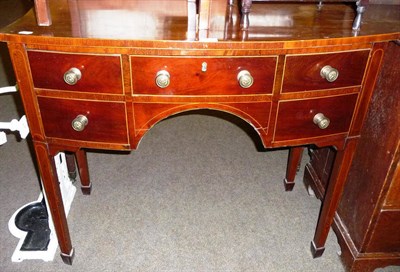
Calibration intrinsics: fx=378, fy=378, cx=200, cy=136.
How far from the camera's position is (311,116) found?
3.74 ft

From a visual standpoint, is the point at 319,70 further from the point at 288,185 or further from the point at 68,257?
the point at 68,257

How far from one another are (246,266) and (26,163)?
4.21 feet

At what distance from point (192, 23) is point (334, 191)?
77 cm

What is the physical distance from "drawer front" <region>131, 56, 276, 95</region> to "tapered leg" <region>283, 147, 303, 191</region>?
31.4 inches

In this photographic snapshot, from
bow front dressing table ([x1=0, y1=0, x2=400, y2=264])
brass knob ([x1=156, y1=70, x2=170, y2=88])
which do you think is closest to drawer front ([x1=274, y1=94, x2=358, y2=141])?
bow front dressing table ([x1=0, y1=0, x2=400, y2=264])

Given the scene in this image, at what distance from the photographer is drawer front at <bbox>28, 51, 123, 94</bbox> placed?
3.22ft

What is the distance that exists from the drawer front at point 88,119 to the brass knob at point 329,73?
57 centimetres

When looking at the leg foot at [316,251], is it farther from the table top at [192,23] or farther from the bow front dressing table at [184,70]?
the table top at [192,23]

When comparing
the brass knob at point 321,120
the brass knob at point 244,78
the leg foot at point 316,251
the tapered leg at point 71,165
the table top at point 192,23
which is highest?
the table top at point 192,23

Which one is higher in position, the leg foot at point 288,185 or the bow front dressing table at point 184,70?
the bow front dressing table at point 184,70

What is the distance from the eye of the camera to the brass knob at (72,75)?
38.7 inches

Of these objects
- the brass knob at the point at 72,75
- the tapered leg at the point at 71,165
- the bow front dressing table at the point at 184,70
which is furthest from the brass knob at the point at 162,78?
the tapered leg at the point at 71,165

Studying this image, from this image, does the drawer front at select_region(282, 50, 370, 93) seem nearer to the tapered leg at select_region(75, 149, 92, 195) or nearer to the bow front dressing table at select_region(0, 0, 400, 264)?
the bow front dressing table at select_region(0, 0, 400, 264)

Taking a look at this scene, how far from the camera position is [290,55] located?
3.32 feet
